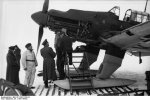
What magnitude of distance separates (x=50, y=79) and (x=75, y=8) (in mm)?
1233

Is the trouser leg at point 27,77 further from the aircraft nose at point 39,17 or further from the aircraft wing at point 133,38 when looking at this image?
the aircraft wing at point 133,38

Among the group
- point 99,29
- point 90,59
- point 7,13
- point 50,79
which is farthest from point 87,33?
point 7,13

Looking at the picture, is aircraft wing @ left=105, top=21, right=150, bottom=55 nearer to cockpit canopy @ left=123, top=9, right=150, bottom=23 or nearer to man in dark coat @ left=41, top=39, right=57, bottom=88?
cockpit canopy @ left=123, top=9, right=150, bottom=23

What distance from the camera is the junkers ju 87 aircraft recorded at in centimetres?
433

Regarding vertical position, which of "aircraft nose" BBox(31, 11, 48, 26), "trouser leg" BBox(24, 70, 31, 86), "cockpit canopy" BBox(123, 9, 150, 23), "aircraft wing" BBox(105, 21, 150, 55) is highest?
"cockpit canopy" BBox(123, 9, 150, 23)

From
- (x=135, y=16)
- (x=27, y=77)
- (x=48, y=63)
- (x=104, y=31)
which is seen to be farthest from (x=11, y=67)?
(x=135, y=16)

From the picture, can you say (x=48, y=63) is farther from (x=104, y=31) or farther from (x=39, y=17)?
(x=104, y=31)

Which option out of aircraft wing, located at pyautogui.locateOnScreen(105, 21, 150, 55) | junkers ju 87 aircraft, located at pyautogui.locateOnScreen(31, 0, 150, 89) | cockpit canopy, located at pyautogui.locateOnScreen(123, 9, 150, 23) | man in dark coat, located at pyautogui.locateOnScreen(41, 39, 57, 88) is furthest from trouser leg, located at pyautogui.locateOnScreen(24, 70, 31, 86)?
cockpit canopy, located at pyautogui.locateOnScreen(123, 9, 150, 23)

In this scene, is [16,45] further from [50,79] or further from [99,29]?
[99,29]

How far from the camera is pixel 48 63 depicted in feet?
14.7

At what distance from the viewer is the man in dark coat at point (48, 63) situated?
4.47m

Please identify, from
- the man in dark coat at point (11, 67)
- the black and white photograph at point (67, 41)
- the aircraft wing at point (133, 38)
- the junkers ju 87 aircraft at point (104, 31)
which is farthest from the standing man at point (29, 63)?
the aircraft wing at point (133, 38)

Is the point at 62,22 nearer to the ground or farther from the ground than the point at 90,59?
farther from the ground

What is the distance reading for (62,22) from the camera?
4.52 m
